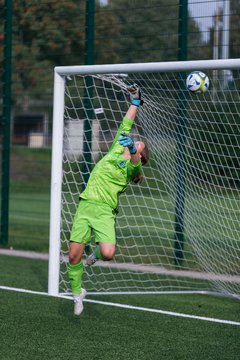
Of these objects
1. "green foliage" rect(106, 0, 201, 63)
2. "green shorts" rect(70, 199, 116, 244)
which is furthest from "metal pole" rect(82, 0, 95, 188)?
"green shorts" rect(70, 199, 116, 244)

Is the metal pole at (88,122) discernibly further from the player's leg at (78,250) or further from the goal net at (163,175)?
the player's leg at (78,250)

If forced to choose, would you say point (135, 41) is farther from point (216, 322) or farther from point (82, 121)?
point (216, 322)

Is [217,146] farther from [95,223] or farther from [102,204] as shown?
[95,223]

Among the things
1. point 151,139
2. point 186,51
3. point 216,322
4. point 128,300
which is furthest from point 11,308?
point 186,51

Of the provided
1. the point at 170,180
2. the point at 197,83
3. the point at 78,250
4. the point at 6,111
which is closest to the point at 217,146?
the point at 170,180

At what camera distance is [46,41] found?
1364 cm

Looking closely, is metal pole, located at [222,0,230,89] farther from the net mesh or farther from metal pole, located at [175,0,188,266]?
metal pole, located at [175,0,188,266]

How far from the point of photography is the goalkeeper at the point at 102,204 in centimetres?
771

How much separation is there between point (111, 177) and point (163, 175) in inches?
93.1

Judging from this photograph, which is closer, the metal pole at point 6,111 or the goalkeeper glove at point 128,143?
the goalkeeper glove at point 128,143

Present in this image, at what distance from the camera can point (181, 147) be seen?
10.1m

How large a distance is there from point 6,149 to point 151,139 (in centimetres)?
382

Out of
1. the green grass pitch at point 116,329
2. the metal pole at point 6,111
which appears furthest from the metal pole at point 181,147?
the metal pole at point 6,111

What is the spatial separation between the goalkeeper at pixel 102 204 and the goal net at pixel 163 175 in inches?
43.7
